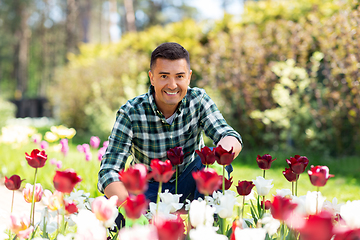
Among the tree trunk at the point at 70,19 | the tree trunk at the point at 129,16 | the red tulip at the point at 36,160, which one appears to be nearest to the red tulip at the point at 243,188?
the red tulip at the point at 36,160

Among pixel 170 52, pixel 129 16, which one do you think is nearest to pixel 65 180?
pixel 170 52

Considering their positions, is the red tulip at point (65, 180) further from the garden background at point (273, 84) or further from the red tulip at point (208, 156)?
the garden background at point (273, 84)

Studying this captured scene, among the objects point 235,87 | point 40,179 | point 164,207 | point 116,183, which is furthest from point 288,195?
point 235,87

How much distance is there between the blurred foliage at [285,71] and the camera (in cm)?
397

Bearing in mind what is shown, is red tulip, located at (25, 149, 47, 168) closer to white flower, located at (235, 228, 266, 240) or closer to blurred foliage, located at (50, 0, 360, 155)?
white flower, located at (235, 228, 266, 240)

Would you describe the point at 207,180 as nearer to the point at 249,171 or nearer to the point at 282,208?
the point at 282,208

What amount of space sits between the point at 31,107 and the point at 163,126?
18.8 metres

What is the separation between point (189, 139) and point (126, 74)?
5.07 meters

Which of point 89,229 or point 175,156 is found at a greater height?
point 175,156

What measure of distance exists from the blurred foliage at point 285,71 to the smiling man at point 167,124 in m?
2.32

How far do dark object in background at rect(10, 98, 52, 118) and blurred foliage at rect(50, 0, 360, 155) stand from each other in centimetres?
1420

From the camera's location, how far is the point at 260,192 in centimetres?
127

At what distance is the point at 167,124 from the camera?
6.44ft

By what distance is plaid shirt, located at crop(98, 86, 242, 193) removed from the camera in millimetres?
1841
